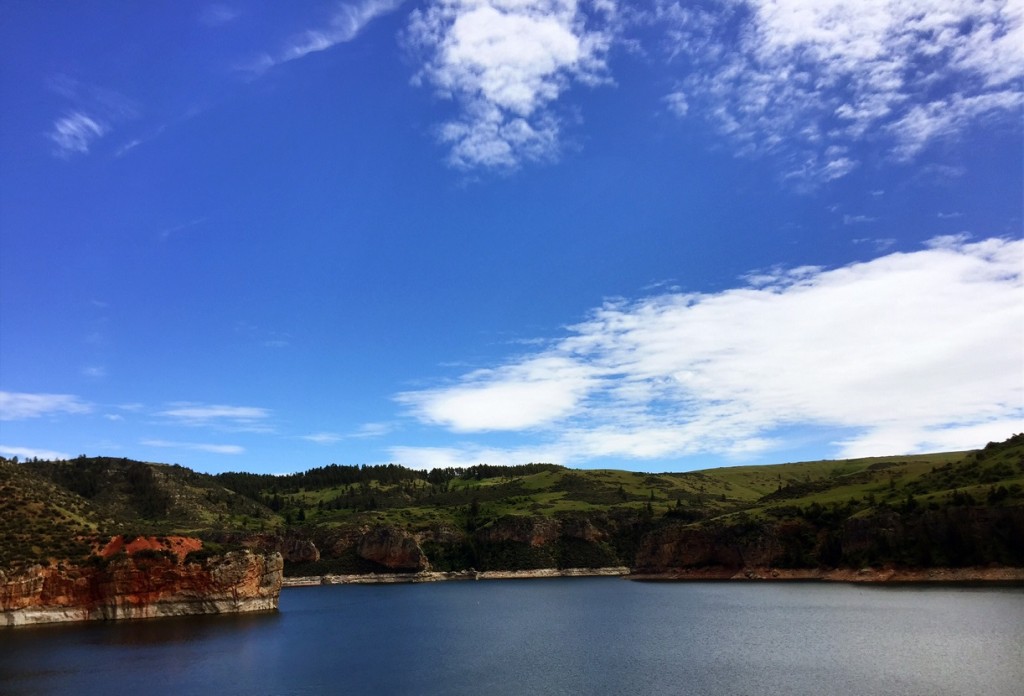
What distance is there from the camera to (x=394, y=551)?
18250 cm

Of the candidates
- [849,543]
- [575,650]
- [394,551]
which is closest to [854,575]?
[849,543]

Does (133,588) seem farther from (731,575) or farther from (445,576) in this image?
(445,576)

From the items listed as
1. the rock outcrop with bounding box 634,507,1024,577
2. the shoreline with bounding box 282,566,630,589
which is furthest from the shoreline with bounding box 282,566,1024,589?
the rock outcrop with bounding box 634,507,1024,577

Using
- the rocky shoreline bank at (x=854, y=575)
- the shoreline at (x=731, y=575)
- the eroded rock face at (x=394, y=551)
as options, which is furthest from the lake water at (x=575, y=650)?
the eroded rock face at (x=394, y=551)

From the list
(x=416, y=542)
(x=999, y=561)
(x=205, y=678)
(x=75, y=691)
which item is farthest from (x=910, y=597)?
(x=416, y=542)

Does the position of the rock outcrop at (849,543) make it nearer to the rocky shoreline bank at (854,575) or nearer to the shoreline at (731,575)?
the rocky shoreline bank at (854,575)

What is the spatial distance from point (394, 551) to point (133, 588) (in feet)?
354

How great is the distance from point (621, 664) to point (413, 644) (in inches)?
876

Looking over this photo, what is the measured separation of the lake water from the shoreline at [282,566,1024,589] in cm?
999

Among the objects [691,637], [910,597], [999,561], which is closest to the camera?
[691,637]

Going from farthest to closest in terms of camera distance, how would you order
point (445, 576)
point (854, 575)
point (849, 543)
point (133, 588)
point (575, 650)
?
1. point (445, 576)
2. point (849, 543)
3. point (854, 575)
4. point (133, 588)
5. point (575, 650)

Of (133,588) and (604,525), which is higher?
(604,525)

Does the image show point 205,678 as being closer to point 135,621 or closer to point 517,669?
point 517,669

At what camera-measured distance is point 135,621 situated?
3049 inches
